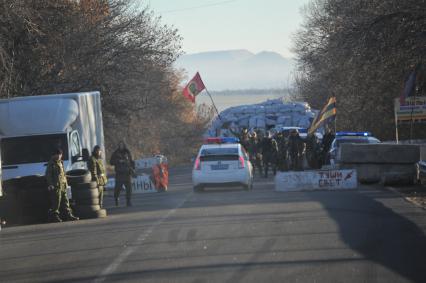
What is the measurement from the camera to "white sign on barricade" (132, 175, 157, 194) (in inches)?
1042

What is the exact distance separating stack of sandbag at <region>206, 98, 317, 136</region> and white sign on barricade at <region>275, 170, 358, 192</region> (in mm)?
25753

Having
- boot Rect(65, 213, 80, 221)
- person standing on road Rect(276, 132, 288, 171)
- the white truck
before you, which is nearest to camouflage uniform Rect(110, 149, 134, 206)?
the white truck

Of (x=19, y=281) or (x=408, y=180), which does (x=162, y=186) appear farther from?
(x=19, y=281)

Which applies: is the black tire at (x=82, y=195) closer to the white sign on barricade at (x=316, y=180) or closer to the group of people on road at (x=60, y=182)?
the group of people on road at (x=60, y=182)

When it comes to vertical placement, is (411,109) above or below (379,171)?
above

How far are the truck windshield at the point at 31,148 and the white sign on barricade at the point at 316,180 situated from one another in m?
6.33

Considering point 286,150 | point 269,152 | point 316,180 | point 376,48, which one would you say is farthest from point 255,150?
point 376,48

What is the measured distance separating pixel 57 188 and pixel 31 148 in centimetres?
400

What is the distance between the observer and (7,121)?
21.3 m

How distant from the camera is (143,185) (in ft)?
87.2

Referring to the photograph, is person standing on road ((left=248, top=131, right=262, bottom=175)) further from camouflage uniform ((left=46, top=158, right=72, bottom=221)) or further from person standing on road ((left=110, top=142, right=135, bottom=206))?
camouflage uniform ((left=46, top=158, right=72, bottom=221))

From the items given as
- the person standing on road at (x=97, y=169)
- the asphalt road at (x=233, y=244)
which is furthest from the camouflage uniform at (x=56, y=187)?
the person standing on road at (x=97, y=169)

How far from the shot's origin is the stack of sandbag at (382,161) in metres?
23.8

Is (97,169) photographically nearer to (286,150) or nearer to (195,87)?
(286,150)
